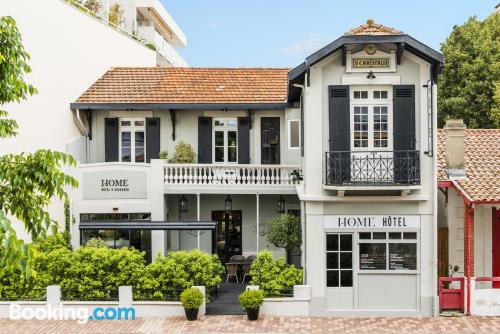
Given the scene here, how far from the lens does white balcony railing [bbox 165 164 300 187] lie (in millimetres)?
21547

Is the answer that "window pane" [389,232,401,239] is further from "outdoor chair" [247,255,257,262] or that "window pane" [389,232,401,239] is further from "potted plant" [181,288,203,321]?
"outdoor chair" [247,255,257,262]

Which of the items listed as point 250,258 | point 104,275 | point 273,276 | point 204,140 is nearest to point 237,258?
point 250,258

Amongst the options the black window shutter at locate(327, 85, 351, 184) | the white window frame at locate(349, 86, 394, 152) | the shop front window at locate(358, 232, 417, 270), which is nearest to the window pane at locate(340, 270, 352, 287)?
the shop front window at locate(358, 232, 417, 270)

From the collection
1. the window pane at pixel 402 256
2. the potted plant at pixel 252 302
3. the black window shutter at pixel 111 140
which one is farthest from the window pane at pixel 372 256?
the black window shutter at pixel 111 140

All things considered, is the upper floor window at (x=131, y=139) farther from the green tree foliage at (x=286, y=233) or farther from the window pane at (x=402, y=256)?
the window pane at (x=402, y=256)

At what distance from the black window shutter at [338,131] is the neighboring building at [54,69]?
9.82m

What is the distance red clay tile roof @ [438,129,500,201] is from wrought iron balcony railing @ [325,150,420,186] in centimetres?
184

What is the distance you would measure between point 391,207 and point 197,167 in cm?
720

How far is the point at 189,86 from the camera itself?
24250mm

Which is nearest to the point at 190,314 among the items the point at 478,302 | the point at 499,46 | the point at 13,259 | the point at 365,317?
the point at 365,317

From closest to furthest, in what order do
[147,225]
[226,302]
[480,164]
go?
[226,302]
[480,164]
[147,225]

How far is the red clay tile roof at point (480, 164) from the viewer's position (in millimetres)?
17469

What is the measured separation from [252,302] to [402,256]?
14.4 ft

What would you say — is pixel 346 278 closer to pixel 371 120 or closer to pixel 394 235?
pixel 394 235
